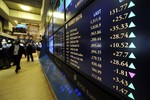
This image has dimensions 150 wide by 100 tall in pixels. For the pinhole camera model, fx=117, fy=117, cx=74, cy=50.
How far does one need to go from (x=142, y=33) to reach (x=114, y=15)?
0.23 m

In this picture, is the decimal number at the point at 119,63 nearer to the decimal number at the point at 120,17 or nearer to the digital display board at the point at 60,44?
the decimal number at the point at 120,17

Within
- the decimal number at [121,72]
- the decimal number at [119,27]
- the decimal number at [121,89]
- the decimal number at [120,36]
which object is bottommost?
the decimal number at [121,89]

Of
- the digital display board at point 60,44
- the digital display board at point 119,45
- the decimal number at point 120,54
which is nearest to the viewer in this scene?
the digital display board at point 119,45

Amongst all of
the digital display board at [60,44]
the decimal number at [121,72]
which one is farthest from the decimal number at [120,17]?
the digital display board at [60,44]

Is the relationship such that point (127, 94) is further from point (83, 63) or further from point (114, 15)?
point (83, 63)

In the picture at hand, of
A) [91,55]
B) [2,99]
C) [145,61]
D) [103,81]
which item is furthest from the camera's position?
[2,99]

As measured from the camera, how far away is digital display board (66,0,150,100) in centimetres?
51

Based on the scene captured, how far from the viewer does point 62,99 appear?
4.97 feet

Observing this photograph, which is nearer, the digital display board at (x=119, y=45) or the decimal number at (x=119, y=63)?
the digital display board at (x=119, y=45)

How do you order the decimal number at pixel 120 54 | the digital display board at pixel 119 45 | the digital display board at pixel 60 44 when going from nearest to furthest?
1. the digital display board at pixel 119 45
2. the decimal number at pixel 120 54
3. the digital display board at pixel 60 44

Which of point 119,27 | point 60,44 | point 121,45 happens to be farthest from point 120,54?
point 60,44

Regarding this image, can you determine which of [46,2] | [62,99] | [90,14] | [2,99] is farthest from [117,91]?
[46,2]

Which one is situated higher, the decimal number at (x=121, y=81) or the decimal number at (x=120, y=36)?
the decimal number at (x=120, y=36)

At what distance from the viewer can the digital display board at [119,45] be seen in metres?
0.51
